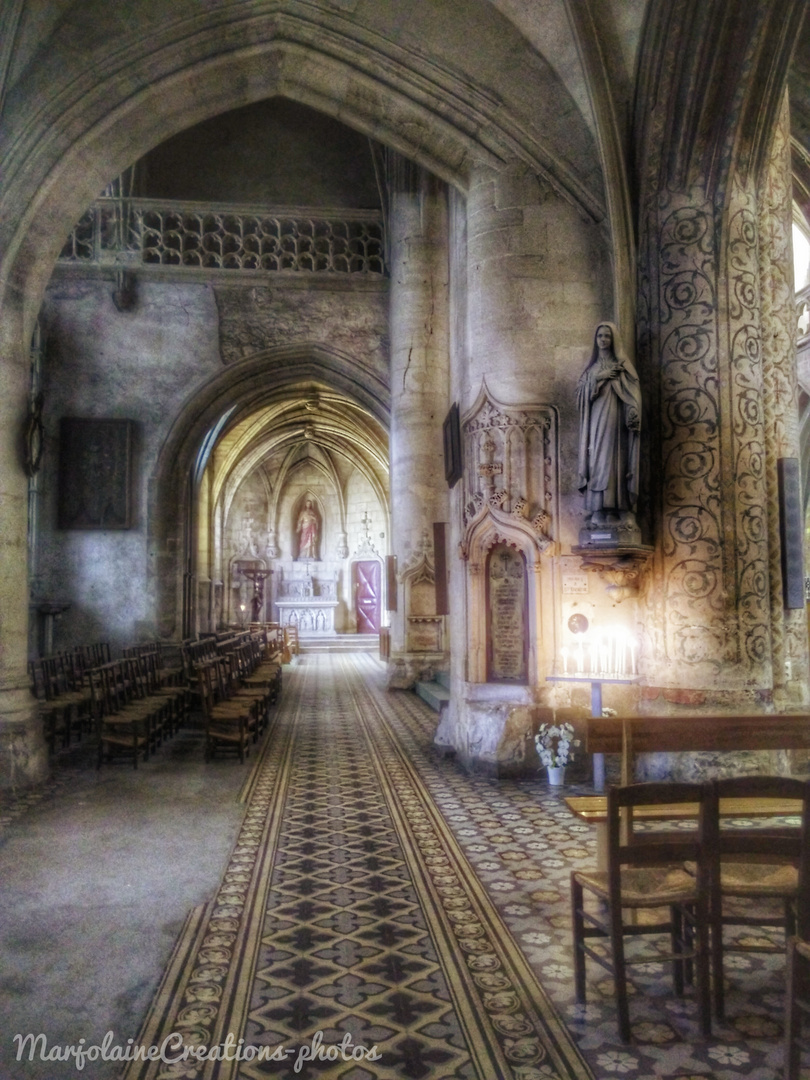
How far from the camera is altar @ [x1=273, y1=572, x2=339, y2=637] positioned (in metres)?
28.6

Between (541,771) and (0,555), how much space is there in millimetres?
5085

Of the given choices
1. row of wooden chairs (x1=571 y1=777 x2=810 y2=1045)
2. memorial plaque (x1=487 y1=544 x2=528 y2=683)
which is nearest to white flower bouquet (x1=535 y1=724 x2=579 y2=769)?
memorial plaque (x1=487 y1=544 x2=528 y2=683)

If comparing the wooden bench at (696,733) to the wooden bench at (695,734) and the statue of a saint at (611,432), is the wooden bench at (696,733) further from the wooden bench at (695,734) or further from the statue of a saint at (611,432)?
the statue of a saint at (611,432)

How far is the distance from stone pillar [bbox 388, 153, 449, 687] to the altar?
46.1 ft

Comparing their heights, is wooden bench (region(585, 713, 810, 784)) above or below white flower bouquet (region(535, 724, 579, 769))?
above

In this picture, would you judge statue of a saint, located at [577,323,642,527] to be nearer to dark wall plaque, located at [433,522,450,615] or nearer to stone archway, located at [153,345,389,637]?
dark wall plaque, located at [433,522,450,615]

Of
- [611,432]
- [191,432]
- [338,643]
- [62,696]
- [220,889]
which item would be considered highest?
[191,432]

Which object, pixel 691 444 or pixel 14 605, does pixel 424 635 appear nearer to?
pixel 14 605

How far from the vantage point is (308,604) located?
28547mm

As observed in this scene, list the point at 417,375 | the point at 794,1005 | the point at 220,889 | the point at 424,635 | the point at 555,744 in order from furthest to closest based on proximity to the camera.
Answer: the point at 424,635
the point at 417,375
the point at 555,744
the point at 220,889
the point at 794,1005

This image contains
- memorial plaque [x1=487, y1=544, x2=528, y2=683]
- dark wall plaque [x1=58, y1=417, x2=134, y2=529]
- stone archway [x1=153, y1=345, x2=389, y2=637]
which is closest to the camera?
memorial plaque [x1=487, y1=544, x2=528, y2=683]

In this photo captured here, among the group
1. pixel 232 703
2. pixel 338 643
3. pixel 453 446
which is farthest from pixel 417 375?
pixel 338 643

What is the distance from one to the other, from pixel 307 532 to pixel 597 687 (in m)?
25.1

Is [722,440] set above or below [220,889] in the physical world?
above
